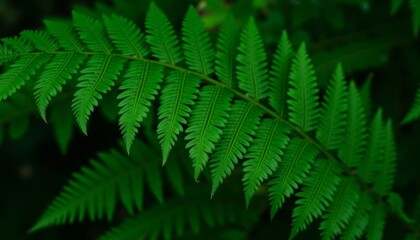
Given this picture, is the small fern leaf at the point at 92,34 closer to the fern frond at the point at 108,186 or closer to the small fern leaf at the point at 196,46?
the small fern leaf at the point at 196,46

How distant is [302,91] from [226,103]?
0.27 metres

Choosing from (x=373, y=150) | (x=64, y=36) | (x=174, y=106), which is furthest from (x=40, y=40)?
(x=373, y=150)

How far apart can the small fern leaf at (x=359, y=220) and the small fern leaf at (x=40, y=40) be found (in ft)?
3.72

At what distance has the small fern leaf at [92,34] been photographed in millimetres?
1426

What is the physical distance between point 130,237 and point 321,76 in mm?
1042

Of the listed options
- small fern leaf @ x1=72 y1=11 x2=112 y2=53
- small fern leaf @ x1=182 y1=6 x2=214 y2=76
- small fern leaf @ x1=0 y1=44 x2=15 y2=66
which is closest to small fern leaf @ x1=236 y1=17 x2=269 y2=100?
small fern leaf @ x1=182 y1=6 x2=214 y2=76

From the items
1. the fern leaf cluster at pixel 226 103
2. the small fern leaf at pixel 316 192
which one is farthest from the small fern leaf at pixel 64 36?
the small fern leaf at pixel 316 192

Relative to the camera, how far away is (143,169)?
1.91m

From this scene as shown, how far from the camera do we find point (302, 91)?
5.01ft

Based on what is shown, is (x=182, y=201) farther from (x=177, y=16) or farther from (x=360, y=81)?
(x=360, y=81)

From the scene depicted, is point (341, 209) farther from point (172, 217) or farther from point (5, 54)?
point (5, 54)

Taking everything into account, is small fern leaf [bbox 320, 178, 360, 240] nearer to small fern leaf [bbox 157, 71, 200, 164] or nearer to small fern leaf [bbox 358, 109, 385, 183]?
small fern leaf [bbox 358, 109, 385, 183]

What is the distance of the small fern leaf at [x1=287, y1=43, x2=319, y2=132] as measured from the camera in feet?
4.97

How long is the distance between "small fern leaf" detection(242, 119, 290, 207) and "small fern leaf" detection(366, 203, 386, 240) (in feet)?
1.55
